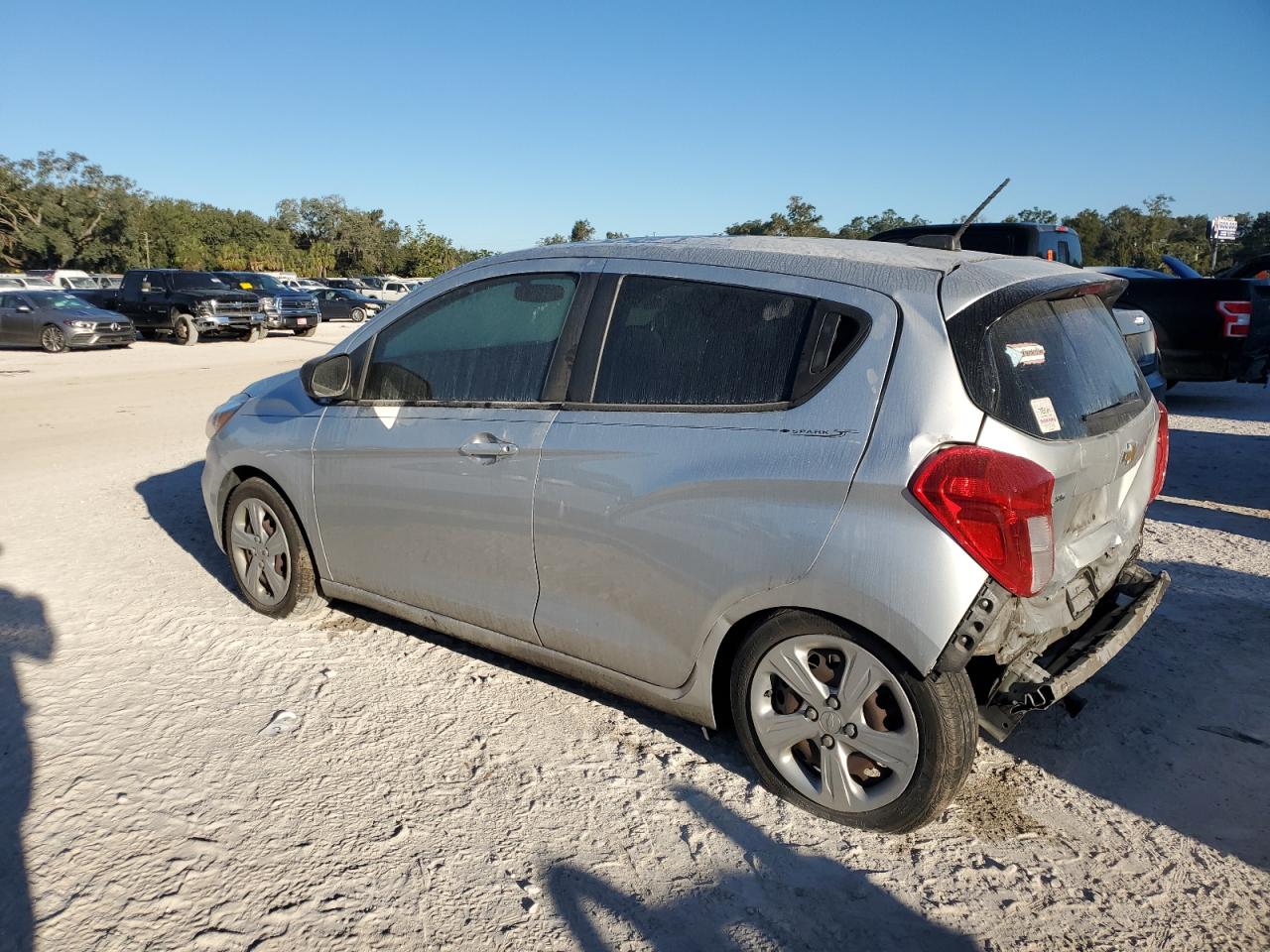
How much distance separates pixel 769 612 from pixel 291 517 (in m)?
2.48

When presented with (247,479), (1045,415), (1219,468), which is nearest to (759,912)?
(1045,415)

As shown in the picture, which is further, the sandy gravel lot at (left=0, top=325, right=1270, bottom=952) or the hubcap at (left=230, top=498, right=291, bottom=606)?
the hubcap at (left=230, top=498, right=291, bottom=606)

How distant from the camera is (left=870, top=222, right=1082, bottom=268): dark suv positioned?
1023cm

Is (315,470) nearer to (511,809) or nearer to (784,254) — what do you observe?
(511,809)

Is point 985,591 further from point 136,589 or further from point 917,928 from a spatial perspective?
point 136,589

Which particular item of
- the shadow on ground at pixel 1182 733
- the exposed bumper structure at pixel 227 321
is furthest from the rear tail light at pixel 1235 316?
the exposed bumper structure at pixel 227 321

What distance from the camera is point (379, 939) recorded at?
7.80 ft

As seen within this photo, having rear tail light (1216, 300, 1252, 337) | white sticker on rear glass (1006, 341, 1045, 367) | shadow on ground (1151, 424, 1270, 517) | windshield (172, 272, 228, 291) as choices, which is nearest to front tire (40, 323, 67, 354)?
windshield (172, 272, 228, 291)

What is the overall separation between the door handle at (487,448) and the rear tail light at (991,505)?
1.47 m

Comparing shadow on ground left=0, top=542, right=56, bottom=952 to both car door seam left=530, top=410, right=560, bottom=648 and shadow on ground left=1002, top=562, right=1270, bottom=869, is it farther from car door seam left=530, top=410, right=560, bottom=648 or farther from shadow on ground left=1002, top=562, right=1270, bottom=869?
shadow on ground left=1002, top=562, right=1270, bottom=869

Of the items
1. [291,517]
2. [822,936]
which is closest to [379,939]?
[822,936]

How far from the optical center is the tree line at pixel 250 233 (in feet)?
138

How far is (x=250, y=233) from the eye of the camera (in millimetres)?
73875

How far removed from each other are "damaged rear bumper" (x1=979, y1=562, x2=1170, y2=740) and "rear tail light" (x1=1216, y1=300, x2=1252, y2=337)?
8.22m
